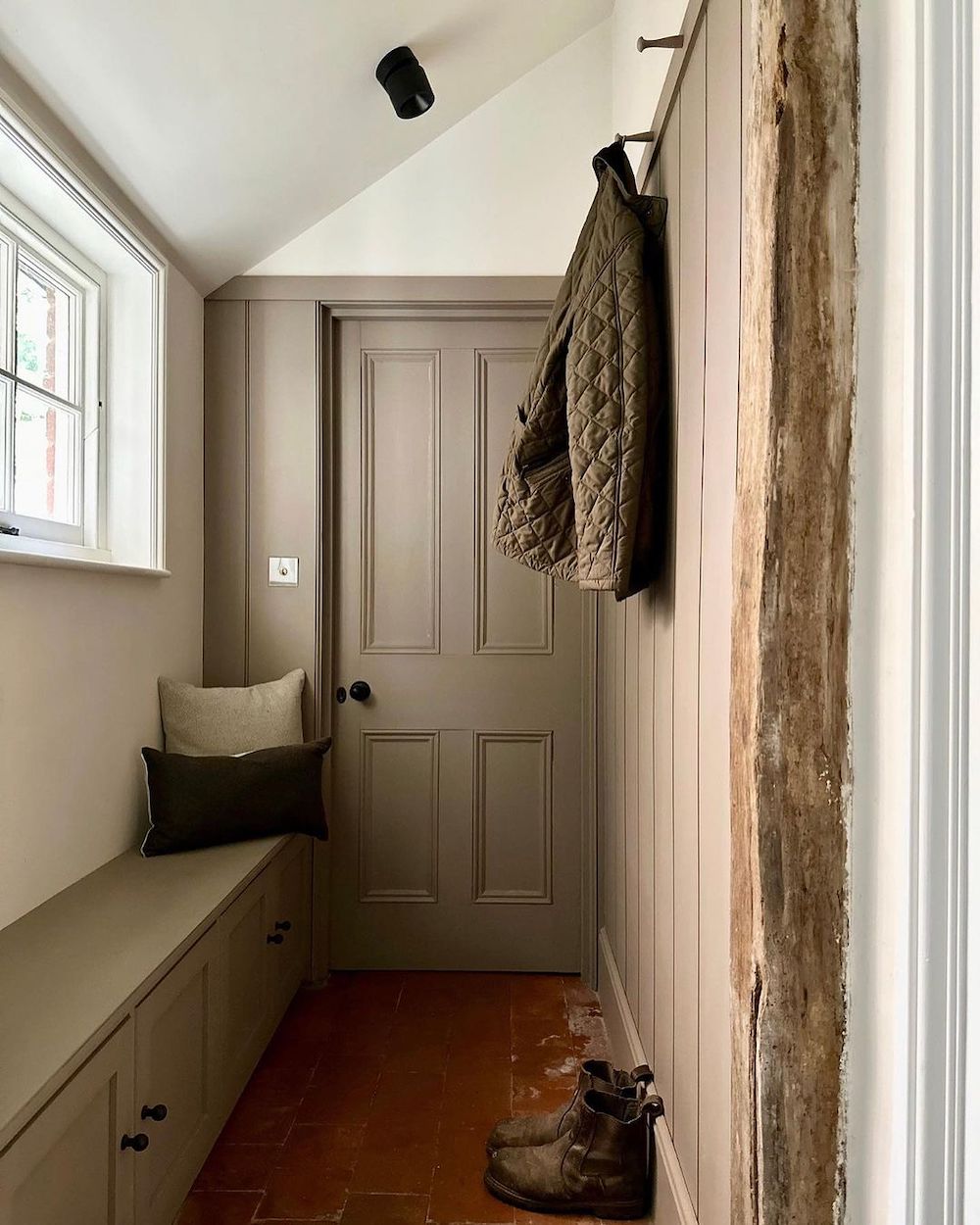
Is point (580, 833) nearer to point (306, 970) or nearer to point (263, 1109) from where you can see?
point (306, 970)

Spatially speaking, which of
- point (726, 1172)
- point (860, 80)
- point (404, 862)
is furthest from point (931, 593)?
point (404, 862)

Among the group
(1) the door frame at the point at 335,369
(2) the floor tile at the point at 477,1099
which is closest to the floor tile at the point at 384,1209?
(2) the floor tile at the point at 477,1099

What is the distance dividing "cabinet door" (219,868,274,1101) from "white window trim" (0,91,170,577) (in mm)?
849

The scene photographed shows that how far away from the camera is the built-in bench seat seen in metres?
1.25

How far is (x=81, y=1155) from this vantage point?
1.33 meters

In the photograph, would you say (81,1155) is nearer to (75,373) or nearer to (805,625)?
(805,625)

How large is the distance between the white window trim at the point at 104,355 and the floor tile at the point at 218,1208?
129 centimetres

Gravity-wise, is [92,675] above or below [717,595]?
below

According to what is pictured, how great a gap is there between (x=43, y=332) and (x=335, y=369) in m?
1.01

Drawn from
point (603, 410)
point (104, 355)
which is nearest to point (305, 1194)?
point (603, 410)

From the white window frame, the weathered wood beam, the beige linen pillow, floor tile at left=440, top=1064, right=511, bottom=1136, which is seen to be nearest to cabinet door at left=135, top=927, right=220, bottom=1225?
floor tile at left=440, top=1064, right=511, bottom=1136

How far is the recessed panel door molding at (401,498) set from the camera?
3.00m

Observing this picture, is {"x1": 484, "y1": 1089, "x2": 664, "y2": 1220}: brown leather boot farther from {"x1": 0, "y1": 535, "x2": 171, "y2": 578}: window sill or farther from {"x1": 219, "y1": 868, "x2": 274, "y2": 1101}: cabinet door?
{"x1": 0, "y1": 535, "x2": 171, "y2": 578}: window sill

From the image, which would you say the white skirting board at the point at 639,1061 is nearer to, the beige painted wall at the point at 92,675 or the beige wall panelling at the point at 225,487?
the beige painted wall at the point at 92,675
